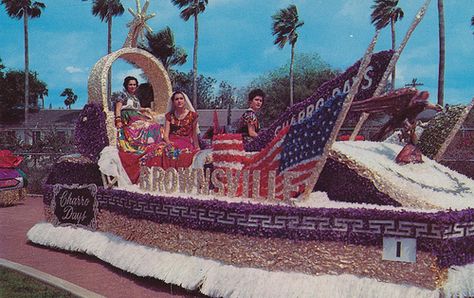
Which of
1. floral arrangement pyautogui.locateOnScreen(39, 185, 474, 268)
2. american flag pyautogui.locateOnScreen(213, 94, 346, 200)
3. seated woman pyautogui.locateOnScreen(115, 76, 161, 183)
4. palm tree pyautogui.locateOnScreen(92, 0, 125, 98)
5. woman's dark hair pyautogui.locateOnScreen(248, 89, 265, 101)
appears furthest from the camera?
palm tree pyautogui.locateOnScreen(92, 0, 125, 98)

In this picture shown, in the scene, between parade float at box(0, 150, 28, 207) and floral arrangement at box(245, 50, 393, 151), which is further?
parade float at box(0, 150, 28, 207)

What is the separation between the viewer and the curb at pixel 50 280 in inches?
217

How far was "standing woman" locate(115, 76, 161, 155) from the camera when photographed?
7939 millimetres

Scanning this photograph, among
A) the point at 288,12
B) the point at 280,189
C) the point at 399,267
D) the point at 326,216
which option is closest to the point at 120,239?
the point at 280,189

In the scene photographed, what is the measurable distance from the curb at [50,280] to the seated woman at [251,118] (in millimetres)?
2637

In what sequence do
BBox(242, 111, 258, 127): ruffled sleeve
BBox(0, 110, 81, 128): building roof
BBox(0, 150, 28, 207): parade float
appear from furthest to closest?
BBox(0, 110, 81, 128): building roof → BBox(0, 150, 28, 207): parade float → BBox(242, 111, 258, 127): ruffled sleeve

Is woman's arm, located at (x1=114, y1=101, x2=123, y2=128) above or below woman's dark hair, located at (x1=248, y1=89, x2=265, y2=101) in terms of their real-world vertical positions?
below

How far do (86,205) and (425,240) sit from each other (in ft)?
16.6

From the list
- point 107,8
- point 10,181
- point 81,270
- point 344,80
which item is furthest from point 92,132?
point 107,8

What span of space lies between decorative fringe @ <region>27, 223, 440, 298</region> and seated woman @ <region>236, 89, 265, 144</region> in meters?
1.84

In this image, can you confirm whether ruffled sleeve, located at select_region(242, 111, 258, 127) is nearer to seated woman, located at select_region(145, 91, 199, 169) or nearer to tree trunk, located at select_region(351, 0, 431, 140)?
seated woman, located at select_region(145, 91, 199, 169)

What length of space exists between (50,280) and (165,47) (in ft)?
83.9

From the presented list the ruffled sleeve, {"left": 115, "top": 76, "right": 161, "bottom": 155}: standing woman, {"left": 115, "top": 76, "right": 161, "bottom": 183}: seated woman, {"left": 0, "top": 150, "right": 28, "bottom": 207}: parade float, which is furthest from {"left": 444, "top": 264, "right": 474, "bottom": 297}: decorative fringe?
{"left": 0, "top": 150, "right": 28, "bottom": 207}: parade float

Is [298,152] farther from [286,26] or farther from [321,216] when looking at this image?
[286,26]
